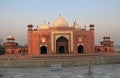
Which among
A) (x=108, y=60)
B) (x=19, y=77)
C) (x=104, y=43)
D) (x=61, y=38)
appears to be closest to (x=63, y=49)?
(x=61, y=38)

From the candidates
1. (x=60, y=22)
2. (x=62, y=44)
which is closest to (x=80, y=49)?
(x=62, y=44)

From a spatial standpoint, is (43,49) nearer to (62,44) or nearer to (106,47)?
(62,44)

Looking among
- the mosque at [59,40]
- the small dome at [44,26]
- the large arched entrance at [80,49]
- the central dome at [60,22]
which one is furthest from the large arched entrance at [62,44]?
the small dome at [44,26]

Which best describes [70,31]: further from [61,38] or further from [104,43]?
[104,43]

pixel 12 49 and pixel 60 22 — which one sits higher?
pixel 60 22

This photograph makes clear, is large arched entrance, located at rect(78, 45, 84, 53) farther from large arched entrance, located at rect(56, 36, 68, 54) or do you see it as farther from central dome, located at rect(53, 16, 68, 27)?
central dome, located at rect(53, 16, 68, 27)

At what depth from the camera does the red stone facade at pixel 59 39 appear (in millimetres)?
30562

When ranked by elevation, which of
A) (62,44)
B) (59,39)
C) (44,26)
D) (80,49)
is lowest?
(80,49)

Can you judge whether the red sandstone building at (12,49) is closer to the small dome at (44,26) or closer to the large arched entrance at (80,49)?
the small dome at (44,26)

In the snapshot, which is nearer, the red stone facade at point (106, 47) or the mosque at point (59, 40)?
the mosque at point (59, 40)

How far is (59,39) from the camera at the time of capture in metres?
32.0

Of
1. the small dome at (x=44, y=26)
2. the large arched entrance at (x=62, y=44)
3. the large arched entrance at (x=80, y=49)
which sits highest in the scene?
the small dome at (x=44, y=26)

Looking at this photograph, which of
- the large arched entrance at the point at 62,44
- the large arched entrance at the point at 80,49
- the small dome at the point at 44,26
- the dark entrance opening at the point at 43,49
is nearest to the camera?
the large arched entrance at the point at 62,44

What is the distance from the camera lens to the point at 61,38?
3206 cm
